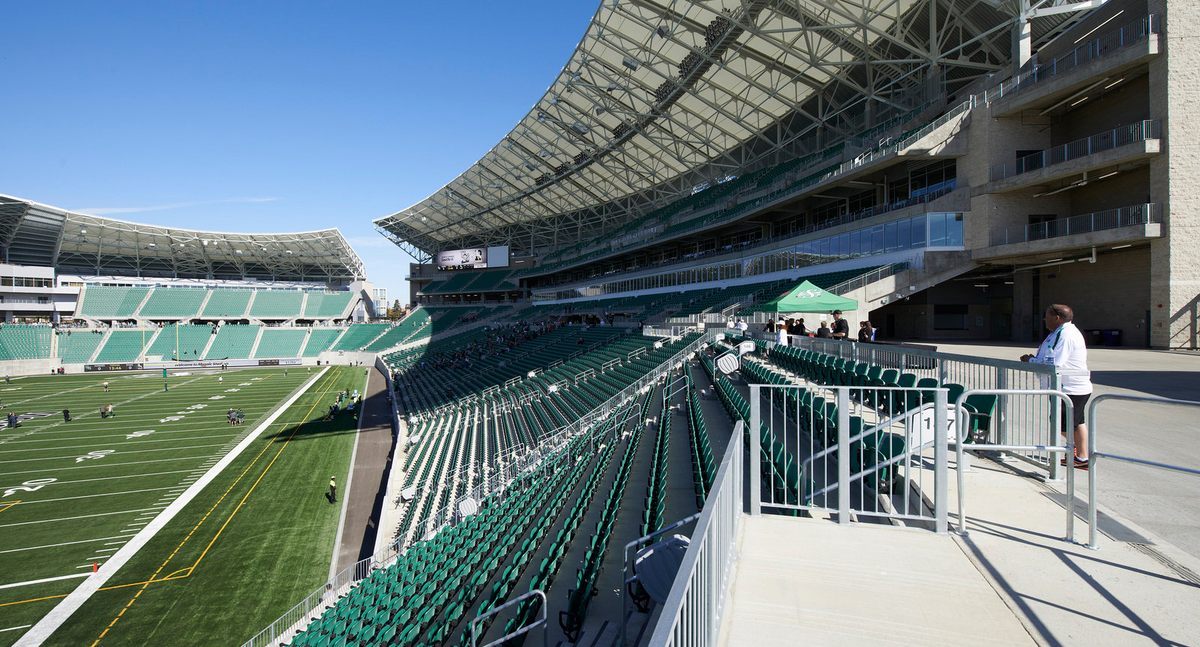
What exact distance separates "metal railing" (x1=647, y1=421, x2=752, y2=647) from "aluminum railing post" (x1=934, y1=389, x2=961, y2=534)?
5.00 ft

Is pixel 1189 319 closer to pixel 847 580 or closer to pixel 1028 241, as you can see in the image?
pixel 1028 241

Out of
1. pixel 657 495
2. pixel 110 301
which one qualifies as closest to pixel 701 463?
pixel 657 495

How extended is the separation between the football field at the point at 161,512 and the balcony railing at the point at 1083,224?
24461 millimetres

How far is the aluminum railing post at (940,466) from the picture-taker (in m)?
3.93

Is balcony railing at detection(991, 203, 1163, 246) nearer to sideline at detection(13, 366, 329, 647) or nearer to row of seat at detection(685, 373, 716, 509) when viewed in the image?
row of seat at detection(685, 373, 716, 509)

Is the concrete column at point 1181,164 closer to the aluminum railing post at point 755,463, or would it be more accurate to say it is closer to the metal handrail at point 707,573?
the aluminum railing post at point 755,463

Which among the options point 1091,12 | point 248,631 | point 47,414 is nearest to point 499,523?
point 248,631

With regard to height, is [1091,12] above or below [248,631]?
above

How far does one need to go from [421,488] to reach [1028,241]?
21992 mm

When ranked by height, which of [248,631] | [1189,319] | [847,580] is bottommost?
[248,631]

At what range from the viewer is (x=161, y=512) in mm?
16031

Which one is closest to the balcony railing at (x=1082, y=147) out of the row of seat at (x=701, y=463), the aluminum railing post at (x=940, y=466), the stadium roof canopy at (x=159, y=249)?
the row of seat at (x=701, y=463)

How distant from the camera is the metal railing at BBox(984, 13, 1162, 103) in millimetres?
16141

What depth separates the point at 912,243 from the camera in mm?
21391
